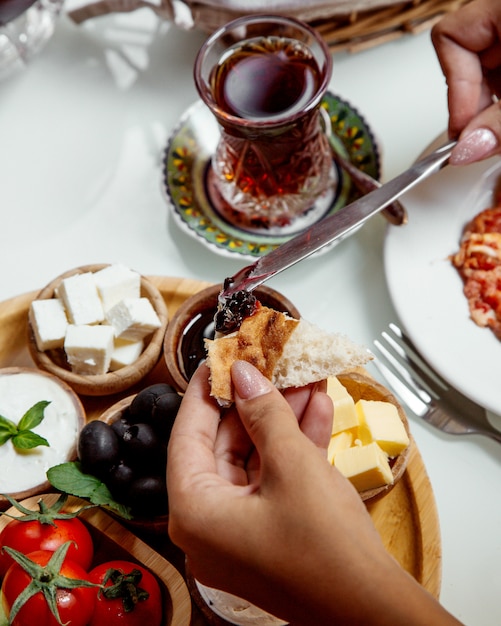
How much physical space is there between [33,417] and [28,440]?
0.13 feet

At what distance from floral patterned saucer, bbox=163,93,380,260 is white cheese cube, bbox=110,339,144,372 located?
28cm

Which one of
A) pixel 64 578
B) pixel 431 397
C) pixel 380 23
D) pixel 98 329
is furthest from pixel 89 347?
pixel 380 23

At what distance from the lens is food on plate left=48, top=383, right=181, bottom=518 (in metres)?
1.13

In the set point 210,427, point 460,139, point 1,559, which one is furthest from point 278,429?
point 460,139

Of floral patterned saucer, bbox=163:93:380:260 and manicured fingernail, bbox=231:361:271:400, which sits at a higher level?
manicured fingernail, bbox=231:361:271:400

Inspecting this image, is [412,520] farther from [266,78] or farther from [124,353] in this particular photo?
[266,78]

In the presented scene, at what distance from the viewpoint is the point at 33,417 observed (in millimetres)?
1200

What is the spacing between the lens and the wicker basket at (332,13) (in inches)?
62.8

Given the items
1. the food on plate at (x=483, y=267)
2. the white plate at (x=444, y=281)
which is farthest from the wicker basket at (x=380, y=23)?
the food on plate at (x=483, y=267)

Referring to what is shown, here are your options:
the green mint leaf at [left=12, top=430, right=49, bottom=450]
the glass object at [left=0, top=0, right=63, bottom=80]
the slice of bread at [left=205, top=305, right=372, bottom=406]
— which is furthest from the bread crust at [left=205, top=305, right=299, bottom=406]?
the glass object at [left=0, top=0, right=63, bottom=80]

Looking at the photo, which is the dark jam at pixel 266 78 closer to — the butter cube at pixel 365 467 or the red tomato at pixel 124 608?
the butter cube at pixel 365 467

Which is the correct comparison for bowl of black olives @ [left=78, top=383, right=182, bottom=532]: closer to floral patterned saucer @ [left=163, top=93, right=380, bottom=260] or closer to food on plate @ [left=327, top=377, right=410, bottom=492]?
food on plate @ [left=327, top=377, right=410, bottom=492]

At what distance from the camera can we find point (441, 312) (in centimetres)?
138

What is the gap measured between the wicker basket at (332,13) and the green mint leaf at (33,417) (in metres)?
0.96
